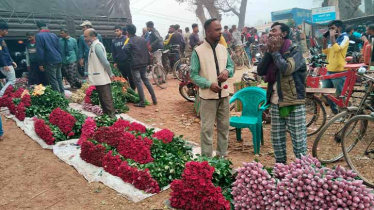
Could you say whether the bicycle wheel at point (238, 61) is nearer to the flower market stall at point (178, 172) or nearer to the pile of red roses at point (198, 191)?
the flower market stall at point (178, 172)

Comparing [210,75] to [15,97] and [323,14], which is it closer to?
[15,97]

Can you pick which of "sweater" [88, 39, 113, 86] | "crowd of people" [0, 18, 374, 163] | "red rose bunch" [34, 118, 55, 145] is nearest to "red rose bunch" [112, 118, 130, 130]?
"crowd of people" [0, 18, 374, 163]

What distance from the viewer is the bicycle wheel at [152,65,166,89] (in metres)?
10.8

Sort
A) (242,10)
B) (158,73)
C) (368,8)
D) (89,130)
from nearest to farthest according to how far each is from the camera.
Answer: (89,130), (158,73), (368,8), (242,10)

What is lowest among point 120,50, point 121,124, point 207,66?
point 121,124

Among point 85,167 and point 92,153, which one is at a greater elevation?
point 92,153

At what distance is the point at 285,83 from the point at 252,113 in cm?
177

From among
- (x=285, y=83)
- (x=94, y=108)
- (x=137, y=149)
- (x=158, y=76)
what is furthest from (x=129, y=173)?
(x=158, y=76)

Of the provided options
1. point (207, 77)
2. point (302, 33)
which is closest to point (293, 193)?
point (207, 77)

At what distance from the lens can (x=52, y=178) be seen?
13.4ft

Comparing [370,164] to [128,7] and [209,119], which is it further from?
[128,7]

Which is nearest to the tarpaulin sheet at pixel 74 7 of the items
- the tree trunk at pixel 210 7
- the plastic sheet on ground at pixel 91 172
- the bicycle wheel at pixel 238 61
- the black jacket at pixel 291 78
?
the bicycle wheel at pixel 238 61

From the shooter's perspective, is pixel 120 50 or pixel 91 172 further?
pixel 120 50

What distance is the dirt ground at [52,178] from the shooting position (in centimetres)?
340
